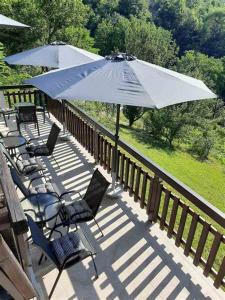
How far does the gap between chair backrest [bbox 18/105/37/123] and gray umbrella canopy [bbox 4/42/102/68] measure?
4.15 feet

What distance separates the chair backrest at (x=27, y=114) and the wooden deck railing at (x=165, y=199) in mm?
735

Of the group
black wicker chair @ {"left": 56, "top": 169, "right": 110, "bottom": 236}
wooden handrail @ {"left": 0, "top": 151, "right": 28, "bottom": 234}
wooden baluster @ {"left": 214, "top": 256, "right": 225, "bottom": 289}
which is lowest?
wooden baluster @ {"left": 214, "top": 256, "right": 225, "bottom": 289}

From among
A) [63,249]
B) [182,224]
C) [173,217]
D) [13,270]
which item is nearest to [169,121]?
[173,217]

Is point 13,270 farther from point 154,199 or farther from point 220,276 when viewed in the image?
point 154,199

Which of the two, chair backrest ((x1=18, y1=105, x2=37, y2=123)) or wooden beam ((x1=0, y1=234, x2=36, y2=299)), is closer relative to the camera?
wooden beam ((x1=0, y1=234, x2=36, y2=299))

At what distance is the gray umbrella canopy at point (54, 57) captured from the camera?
569 cm

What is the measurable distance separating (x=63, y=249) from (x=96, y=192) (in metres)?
0.98

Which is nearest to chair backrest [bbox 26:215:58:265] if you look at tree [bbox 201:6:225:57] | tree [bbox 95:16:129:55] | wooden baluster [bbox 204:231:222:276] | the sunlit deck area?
the sunlit deck area

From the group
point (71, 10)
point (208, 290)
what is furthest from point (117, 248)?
point (71, 10)

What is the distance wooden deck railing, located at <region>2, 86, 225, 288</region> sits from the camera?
9.78 ft

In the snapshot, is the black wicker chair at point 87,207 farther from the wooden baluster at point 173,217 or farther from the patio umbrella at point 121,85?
the patio umbrella at point 121,85

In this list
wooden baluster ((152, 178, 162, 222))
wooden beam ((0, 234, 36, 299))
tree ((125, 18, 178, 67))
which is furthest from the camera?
tree ((125, 18, 178, 67))

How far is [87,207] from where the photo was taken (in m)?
3.75

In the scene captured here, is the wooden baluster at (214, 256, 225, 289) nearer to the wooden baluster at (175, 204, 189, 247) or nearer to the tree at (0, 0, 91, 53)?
the wooden baluster at (175, 204, 189, 247)
